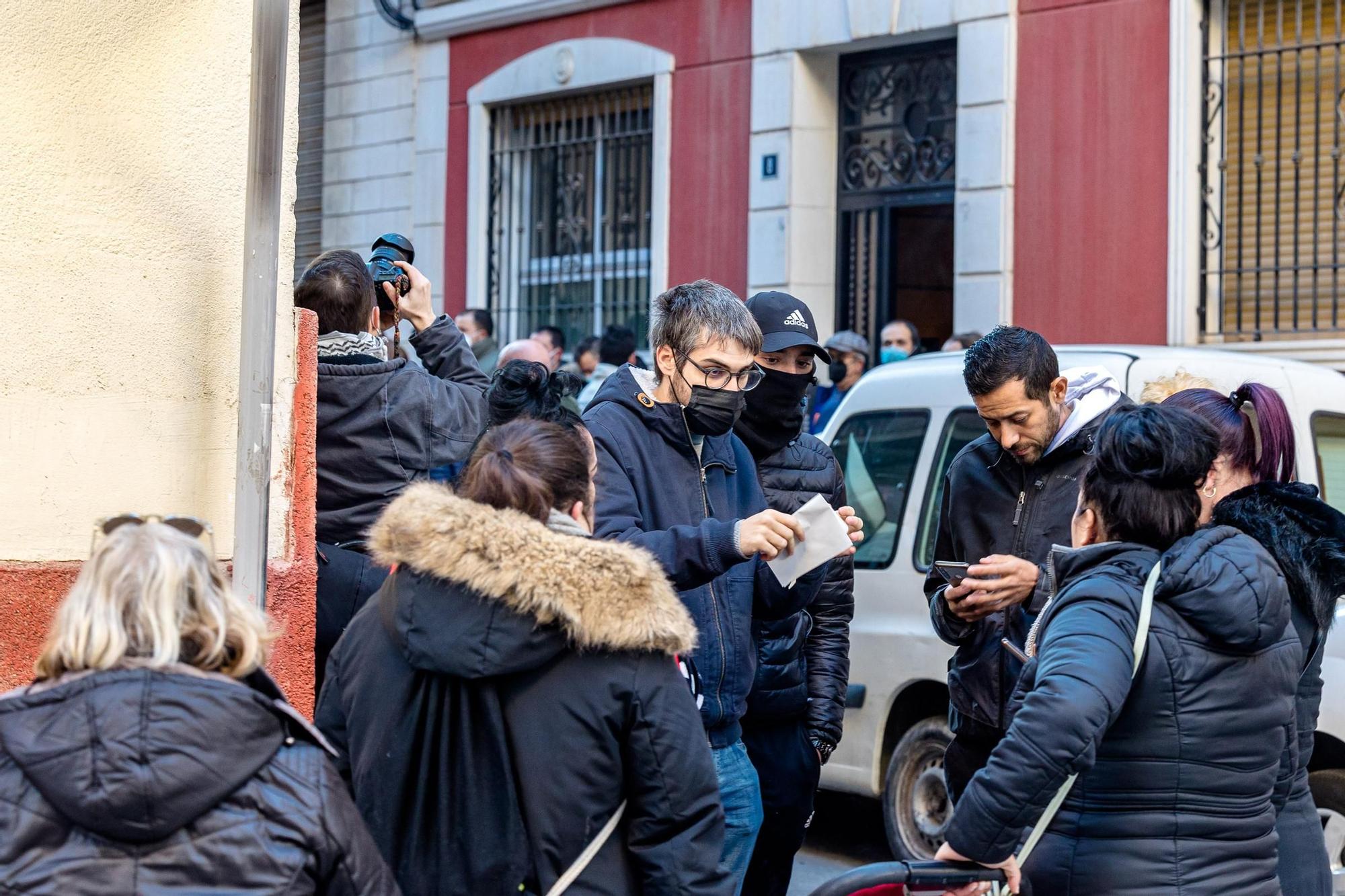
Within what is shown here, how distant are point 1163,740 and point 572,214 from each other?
11065 mm

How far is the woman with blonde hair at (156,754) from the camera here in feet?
7.43

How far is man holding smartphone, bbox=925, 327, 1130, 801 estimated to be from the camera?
14.2 ft

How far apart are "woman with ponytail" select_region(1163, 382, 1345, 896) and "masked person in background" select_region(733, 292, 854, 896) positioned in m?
1.20

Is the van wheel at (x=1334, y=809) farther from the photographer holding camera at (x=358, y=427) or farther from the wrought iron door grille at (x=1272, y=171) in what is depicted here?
the wrought iron door grille at (x=1272, y=171)

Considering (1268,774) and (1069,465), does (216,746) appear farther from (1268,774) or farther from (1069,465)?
(1069,465)

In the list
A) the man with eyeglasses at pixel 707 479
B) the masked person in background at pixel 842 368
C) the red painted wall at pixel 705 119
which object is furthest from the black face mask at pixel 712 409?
the red painted wall at pixel 705 119

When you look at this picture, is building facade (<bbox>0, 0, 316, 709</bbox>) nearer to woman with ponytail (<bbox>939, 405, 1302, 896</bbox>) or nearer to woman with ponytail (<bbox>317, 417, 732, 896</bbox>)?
woman with ponytail (<bbox>317, 417, 732, 896</bbox>)

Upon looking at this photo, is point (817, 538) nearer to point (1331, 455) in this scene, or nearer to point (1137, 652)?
point (1137, 652)

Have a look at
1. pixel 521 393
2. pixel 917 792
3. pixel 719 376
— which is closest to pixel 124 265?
pixel 521 393

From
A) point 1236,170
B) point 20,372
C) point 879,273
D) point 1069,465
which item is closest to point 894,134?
point 879,273

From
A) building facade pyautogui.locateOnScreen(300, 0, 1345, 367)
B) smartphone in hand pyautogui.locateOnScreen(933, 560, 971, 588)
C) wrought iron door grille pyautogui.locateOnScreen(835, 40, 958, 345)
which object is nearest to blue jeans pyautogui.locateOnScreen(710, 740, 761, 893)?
smartphone in hand pyautogui.locateOnScreen(933, 560, 971, 588)

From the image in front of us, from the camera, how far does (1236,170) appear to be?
10.4m

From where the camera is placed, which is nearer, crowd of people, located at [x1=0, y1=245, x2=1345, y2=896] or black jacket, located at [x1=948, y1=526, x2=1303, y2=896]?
crowd of people, located at [x1=0, y1=245, x2=1345, y2=896]

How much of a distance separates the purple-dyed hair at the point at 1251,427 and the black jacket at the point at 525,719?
1.54 m
